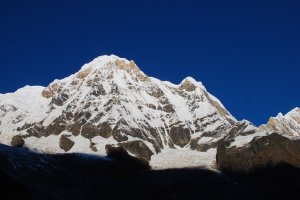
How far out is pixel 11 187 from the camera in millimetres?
102750

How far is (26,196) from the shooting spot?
4099 inches

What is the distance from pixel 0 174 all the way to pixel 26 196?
7.32 m

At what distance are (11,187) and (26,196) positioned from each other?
2972 millimetres

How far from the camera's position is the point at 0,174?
10844 centimetres

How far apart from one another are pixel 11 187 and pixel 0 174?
6.58m
